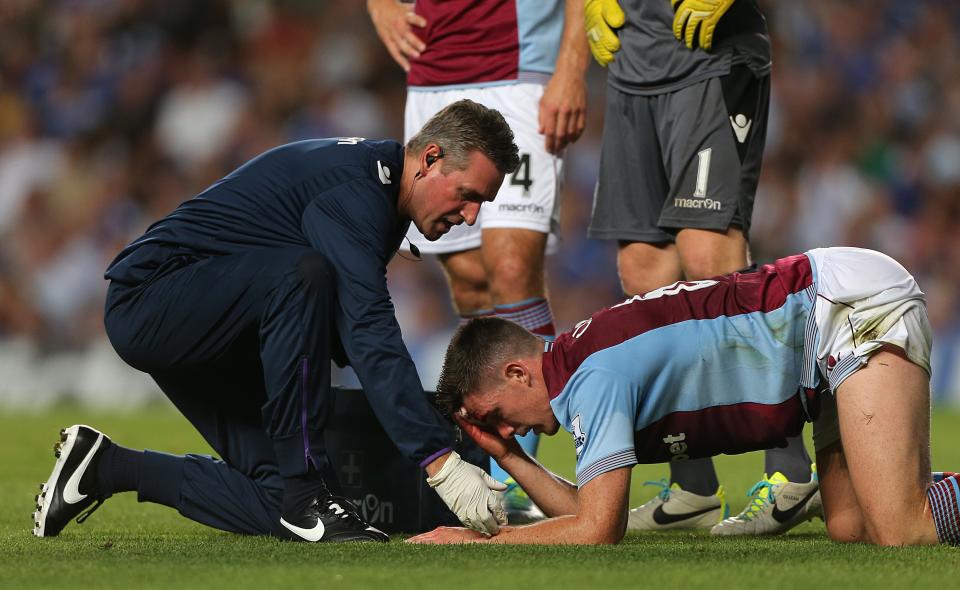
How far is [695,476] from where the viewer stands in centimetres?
441

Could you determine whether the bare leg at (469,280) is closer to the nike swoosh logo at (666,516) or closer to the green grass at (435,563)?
the nike swoosh logo at (666,516)

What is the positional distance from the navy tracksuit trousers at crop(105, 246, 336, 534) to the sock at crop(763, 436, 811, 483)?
1.55m

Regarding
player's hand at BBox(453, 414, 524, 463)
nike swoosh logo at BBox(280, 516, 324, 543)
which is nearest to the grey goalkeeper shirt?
player's hand at BBox(453, 414, 524, 463)

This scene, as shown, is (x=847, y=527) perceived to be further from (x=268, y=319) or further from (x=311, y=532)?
(x=268, y=319)

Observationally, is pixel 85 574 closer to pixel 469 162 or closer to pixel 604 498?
pixel 604 498

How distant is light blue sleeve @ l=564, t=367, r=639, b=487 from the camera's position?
10.7 feet

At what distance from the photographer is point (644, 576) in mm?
2836

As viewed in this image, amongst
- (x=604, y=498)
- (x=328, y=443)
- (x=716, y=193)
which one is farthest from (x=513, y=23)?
(x=604, y=498)

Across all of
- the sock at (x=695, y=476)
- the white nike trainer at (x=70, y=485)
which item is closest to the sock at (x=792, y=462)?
the sock at (x=695, y=476)

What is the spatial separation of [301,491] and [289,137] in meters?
7.68

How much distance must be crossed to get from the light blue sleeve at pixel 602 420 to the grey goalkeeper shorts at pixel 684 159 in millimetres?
1234

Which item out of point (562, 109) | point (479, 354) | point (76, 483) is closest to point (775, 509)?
point (479, 354)

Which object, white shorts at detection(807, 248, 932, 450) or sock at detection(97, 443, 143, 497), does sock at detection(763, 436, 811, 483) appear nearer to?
white shorts at detection(807, 248, 932, 450)

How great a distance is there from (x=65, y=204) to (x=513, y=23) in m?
6.56
